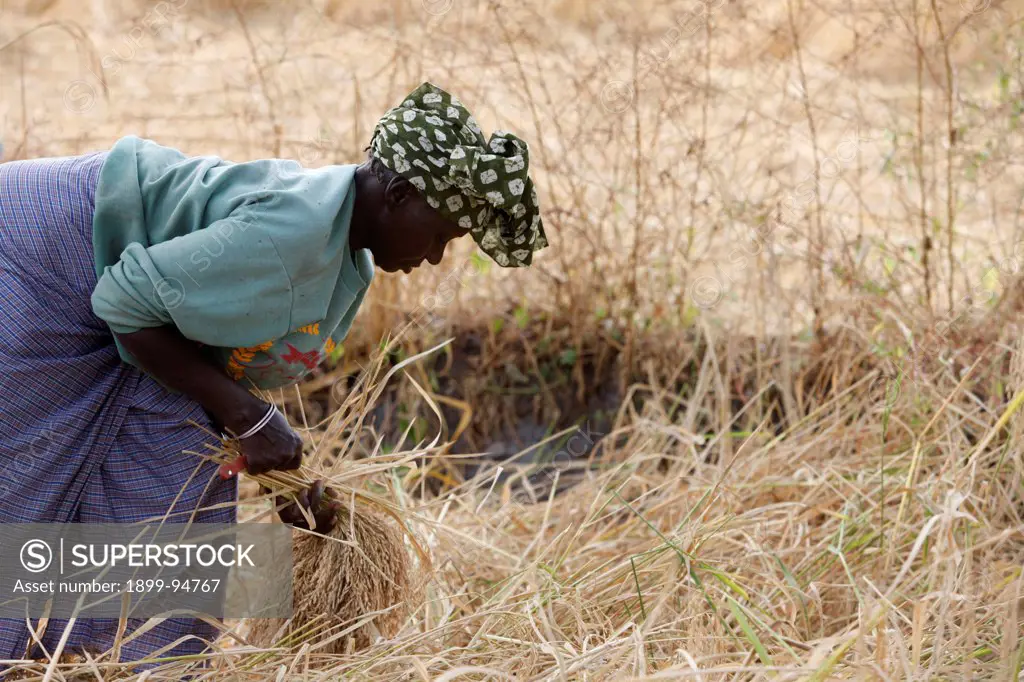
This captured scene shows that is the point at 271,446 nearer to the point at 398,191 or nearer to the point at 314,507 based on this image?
the point at 314,507

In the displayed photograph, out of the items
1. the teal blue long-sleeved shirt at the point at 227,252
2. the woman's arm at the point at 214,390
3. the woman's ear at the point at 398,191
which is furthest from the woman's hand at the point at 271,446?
the woman's ear at the point at 398,191

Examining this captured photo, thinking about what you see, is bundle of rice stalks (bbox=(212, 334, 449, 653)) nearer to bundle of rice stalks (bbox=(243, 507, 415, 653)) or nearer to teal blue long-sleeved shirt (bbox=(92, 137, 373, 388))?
bundle of rice stalks (bbox=(243, 507, 415, 653))

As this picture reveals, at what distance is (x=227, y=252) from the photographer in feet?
4.56

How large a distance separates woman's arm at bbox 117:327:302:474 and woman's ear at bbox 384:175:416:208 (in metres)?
0.36

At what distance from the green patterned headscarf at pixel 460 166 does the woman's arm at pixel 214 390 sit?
1.33ft

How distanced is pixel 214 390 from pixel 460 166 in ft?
1.62

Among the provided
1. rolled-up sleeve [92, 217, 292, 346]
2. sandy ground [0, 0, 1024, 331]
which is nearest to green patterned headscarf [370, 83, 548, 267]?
rolled-up sleeve [92, 217, 292, 346]

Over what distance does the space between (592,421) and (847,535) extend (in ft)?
4.32

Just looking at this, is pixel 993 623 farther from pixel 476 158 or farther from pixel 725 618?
pixel 476 158

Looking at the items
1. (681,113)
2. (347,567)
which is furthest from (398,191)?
(681,113)

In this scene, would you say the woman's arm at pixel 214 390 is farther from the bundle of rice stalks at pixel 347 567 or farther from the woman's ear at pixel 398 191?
the woman's ear at pixel 398 191

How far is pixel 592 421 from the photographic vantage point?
3.48 meters

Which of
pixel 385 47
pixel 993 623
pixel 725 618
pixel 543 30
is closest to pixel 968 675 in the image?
pixel 993 623

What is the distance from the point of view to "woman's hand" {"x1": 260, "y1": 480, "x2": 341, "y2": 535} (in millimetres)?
1798
